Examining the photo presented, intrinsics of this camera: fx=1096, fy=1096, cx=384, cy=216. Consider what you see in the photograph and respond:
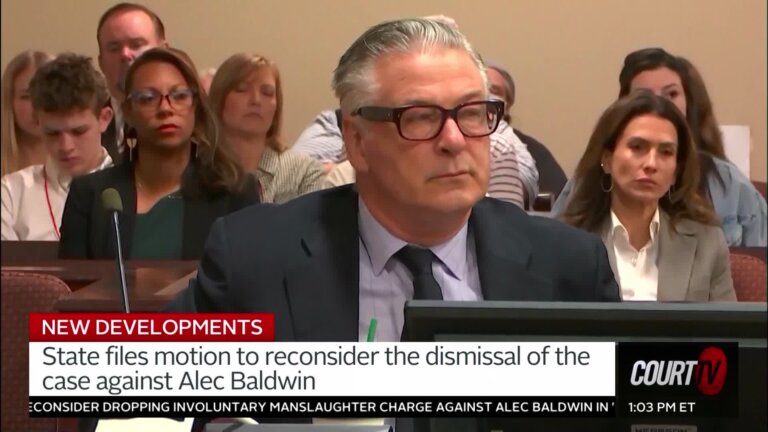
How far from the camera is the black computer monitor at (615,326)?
4.13 feet

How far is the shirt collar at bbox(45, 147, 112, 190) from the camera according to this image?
2523 millimetres

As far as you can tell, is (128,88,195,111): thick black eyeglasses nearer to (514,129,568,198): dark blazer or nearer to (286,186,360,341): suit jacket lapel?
(286,186,360,341): suit jacket lapel

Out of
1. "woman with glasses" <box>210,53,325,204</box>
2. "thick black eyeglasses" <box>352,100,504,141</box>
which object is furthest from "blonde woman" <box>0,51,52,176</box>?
"thick black eyeglasses" <box>352,100,504,141</box>

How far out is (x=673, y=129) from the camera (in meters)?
2.55

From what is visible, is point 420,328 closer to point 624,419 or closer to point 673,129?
point 624,419

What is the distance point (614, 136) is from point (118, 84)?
3.78ft

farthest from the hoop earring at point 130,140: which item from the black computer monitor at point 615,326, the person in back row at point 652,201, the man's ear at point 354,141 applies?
the black computer monitor at point 615,326

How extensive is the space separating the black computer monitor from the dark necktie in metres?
0.75

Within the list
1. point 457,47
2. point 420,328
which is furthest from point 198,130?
point 420,328

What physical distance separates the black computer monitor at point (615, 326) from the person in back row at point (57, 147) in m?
1.44

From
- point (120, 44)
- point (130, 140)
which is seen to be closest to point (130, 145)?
point (130, 140)

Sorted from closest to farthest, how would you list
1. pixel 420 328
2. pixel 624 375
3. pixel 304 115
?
pixel 420 328
pixel 624 375
pixel 304 115

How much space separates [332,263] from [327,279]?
0.11 ft

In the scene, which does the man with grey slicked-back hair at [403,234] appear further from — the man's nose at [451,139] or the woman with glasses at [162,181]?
the woman with glasses at [162,181]
